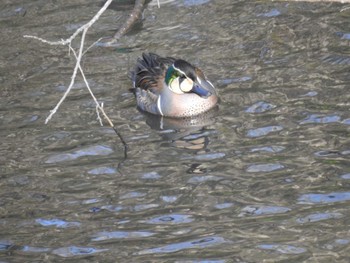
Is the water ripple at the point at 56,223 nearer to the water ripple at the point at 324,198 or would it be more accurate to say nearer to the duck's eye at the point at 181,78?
the water ripple at the point at 324,198

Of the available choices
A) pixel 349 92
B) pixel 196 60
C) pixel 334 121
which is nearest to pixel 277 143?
pixel 334 121

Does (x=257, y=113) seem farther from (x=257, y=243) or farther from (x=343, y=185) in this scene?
(x=257, y=243)

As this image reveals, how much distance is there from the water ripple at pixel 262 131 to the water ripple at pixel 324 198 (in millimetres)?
1718

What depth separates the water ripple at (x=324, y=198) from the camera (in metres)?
8.94

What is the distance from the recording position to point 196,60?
1329cm

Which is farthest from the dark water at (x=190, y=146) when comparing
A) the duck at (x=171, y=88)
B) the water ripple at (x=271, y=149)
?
the duck at (x=171, y=88)

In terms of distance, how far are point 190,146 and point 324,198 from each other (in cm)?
229

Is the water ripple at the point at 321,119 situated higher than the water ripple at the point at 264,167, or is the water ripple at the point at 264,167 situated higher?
the water ripple at the point at 321,119

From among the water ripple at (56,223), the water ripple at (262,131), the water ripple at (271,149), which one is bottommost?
the water ripple at (56,223)

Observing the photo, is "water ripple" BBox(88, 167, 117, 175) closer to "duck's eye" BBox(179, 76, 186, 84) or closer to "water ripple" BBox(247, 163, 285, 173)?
"water ripple" BBox(247, 163, 285, 173)

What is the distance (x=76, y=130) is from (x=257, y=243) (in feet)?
12.3

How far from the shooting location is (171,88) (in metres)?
12.6

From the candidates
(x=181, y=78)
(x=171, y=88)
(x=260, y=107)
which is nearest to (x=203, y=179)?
(x=260, y=107)

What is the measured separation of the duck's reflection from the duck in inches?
4.2
